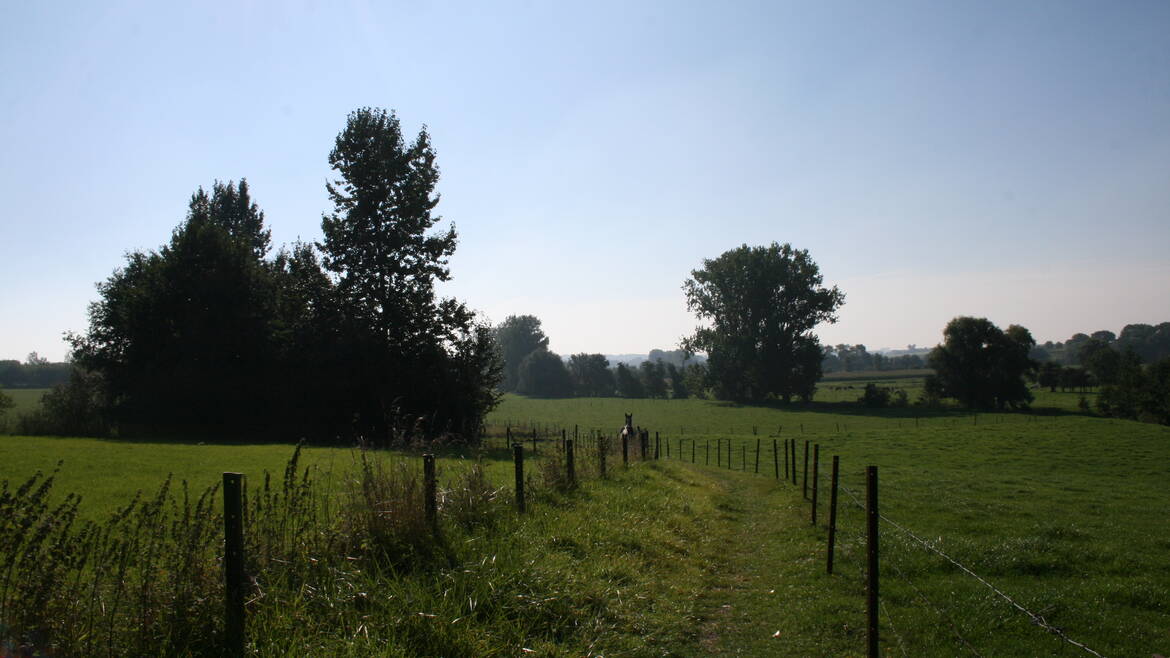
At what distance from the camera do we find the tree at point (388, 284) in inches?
1457

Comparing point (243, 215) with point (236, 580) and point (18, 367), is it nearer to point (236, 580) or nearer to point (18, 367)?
point (236, 580)

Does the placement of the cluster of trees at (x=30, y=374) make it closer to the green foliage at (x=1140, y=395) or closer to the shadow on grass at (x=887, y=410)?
the shadow on grass at (x=887, y=410)

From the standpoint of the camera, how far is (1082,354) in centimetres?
11700

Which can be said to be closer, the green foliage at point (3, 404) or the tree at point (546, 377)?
the green foliage at point (3, 404)

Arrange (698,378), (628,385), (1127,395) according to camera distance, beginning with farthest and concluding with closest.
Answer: (628,385), (698,378), (1127,395)

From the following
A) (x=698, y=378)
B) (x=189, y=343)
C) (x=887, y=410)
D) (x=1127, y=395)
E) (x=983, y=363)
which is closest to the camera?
(x=189, y=343)

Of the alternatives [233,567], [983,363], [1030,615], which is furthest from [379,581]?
[983,363]

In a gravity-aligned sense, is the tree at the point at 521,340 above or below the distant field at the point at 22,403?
above

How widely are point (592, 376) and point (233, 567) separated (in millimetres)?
119298

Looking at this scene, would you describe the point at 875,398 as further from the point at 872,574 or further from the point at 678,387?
the point at 872,574

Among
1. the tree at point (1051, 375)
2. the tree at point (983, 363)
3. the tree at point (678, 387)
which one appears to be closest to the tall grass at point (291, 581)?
the tree at point (983, 363)

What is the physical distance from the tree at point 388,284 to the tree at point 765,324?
48782 mm

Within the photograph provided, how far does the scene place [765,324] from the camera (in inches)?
3123

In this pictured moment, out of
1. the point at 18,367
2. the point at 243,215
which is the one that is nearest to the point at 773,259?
the point at 243,215
